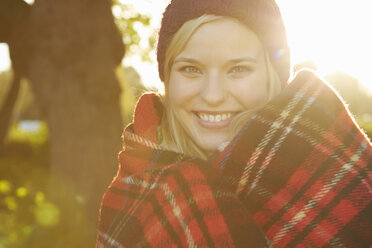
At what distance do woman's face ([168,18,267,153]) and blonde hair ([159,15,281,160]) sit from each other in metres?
0.03

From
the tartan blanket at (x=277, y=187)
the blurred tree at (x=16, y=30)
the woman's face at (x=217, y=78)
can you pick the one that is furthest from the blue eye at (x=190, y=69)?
the blurred tree at (x=16, y=30)

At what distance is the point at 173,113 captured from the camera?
107 inches

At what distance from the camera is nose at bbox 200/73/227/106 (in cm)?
235

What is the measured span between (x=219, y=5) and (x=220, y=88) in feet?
1.38

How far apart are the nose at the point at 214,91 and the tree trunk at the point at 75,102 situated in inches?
142

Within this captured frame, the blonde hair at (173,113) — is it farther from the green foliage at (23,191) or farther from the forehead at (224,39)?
the green foliage at (23,191)

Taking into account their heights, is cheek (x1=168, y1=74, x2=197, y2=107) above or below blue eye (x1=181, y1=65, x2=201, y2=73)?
below

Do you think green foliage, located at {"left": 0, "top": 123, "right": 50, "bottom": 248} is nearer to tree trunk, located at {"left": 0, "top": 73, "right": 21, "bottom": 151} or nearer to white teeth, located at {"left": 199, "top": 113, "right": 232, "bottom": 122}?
tree trunk, located at {"left": 0, "top": 73, "right": 21, "bottom": 151}

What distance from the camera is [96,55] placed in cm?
584

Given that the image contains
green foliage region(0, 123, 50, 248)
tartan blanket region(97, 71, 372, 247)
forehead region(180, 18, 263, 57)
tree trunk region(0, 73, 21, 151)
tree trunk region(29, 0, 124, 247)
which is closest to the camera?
tartan blanket region(97, 71, 372, 247)

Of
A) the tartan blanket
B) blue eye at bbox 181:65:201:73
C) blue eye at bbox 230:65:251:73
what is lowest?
the tartan blanket

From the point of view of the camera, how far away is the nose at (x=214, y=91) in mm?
2352

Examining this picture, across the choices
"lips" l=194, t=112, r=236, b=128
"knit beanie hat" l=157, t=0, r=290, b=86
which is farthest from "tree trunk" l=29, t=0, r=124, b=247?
"lips" l=194, t=112, r=236, b=128

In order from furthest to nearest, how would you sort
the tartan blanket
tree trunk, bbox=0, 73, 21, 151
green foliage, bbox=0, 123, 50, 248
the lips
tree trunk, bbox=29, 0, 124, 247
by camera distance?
1. tree trunk, bbox=0, 73, 21, 151
2. green foliage, bbox=0, 123, 50, 248
3. tree trunk, bbox=29, 0, 124, 247
4. the lips
5. the tartan blanket
